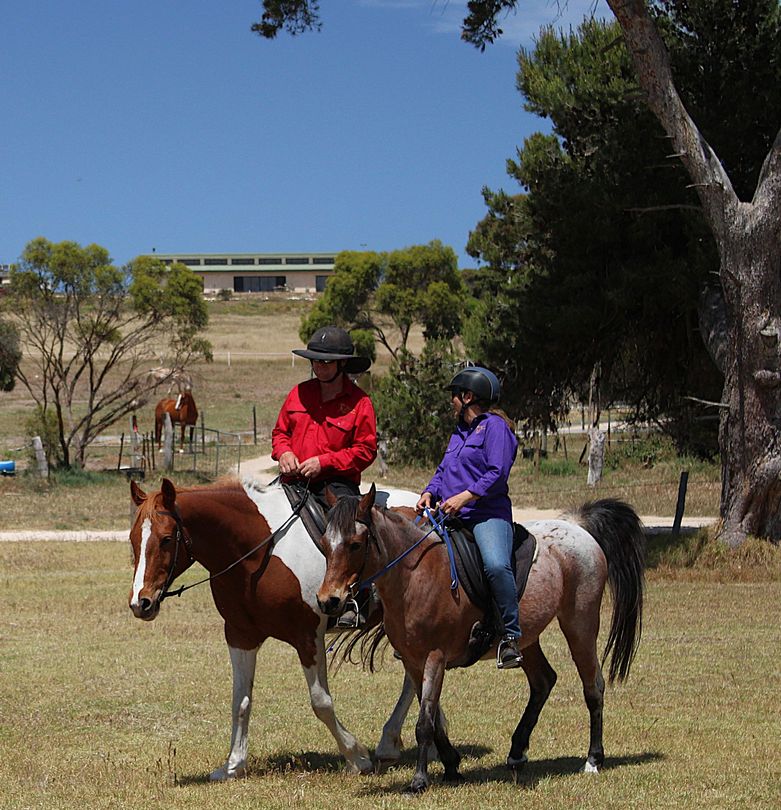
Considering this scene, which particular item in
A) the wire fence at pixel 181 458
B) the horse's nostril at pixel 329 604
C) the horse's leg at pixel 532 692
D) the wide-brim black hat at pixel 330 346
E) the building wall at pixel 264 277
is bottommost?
the wire fence at pixel 181 458

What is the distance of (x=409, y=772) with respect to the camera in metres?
7.45

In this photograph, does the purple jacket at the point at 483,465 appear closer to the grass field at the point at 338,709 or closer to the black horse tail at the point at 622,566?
the black horse tail at the point at 622,566

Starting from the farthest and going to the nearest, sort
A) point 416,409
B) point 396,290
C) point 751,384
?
point 396,290, point 416,409, point 751,384

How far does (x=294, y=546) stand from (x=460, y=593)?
44.2 inches

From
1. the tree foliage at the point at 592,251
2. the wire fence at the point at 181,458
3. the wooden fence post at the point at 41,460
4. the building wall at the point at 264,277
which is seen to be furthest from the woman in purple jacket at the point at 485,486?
the building wall at the point at 264,277

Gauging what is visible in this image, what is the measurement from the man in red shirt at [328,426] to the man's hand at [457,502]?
32.6 inches

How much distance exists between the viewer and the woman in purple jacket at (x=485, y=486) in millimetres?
6922

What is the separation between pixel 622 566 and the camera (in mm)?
7820

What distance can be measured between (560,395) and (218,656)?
33.5 ft

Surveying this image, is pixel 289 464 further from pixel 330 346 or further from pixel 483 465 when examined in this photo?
pixel 483 465

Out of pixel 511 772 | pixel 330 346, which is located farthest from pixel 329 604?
pixel 330 346

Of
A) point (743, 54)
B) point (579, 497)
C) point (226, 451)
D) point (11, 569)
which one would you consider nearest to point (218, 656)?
point (11, 569)

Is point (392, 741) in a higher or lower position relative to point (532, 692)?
lower

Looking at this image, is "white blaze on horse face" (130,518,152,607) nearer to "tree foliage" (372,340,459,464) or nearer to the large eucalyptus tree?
the large eucalyptus tree
